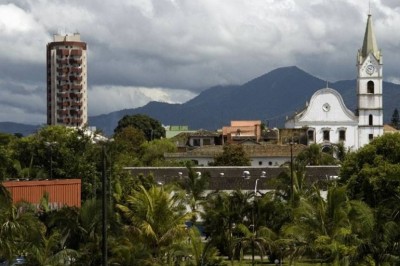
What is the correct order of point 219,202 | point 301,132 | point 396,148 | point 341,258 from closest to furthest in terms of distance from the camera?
point 341,258 → point 219,202 → point 396,148 → point 301,132

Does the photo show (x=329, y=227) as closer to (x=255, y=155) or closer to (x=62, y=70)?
(x=255, y=155)

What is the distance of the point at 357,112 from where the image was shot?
441 feet

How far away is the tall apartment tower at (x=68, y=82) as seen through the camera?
184125mm

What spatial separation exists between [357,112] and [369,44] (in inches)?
346

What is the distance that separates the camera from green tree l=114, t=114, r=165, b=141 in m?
151

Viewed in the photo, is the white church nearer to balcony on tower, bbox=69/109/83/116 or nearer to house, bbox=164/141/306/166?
house, bbox=164/141/306/166

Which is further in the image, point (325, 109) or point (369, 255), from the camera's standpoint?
point (325, 109)

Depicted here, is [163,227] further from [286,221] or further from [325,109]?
[325,109]

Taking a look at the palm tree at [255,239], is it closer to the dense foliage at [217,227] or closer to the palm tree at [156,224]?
the dense foliage at [217,227]

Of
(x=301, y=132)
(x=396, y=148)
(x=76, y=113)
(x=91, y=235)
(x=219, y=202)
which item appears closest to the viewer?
(x=91, y=235)

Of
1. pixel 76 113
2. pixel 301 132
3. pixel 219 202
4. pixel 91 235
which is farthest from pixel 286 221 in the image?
pixel 76 113

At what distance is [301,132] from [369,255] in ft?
307

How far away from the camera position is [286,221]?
150 ft

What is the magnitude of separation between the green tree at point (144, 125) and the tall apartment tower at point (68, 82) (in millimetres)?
30319
